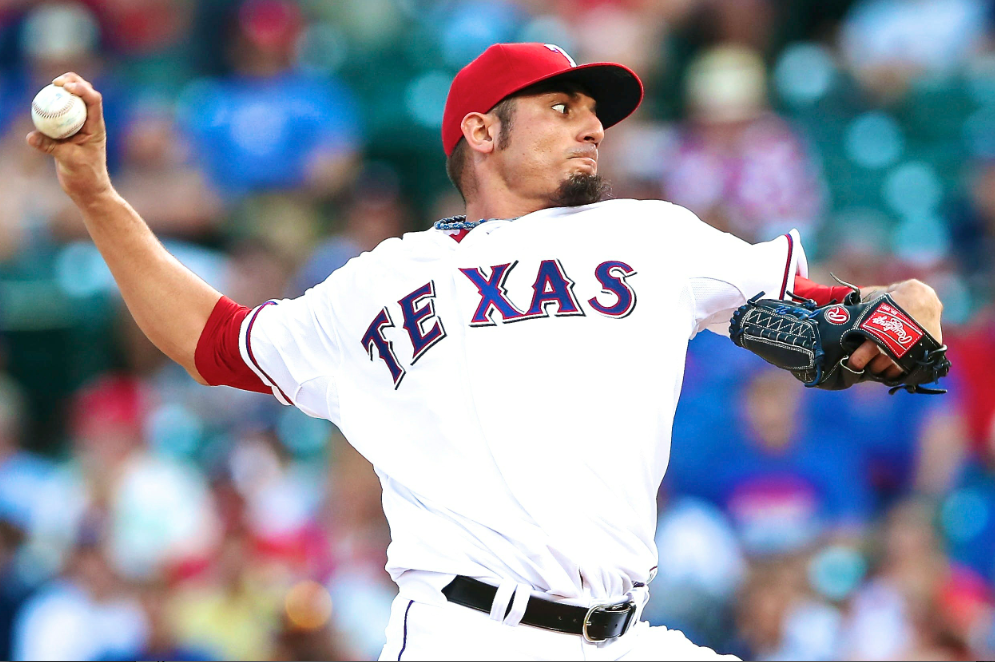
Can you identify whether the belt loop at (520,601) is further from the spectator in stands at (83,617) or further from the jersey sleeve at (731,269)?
the spectator in stands at (83,617)

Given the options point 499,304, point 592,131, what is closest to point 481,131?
point 592,131

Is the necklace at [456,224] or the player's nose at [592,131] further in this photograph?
the player's nose at [592,131]

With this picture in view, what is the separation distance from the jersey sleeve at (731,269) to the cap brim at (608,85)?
57 centimetres

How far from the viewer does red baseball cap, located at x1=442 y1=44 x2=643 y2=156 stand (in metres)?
3.67

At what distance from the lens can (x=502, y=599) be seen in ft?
9.93

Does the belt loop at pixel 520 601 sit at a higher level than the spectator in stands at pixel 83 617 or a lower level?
higher

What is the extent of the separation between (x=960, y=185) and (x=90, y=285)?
17.9 ft

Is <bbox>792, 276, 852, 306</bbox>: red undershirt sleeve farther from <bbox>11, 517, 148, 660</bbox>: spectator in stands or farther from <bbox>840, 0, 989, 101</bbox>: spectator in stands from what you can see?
<bbox>840, 0, 989, 101</bbox>: spectator in stands

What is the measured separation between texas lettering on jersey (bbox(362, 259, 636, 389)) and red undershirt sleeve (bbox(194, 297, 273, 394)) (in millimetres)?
423

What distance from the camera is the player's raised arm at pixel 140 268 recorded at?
356cm

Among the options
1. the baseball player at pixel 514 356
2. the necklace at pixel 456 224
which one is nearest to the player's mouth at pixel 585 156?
the baseball player at pixel 514 356

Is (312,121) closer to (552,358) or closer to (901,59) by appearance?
(901,59)

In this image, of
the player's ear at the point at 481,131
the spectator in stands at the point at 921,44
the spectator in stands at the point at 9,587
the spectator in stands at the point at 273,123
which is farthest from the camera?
the spectator in stands at the point at 921,44

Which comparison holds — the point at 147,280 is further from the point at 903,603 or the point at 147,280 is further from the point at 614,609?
the point at 903,603
